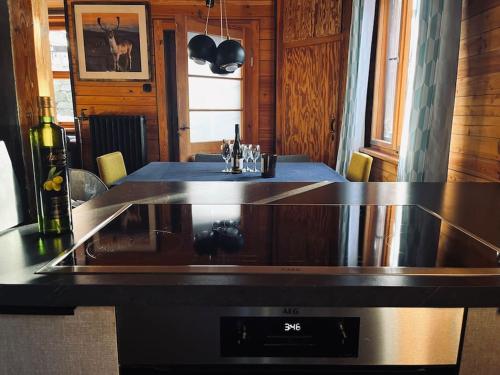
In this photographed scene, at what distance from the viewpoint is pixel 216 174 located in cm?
262

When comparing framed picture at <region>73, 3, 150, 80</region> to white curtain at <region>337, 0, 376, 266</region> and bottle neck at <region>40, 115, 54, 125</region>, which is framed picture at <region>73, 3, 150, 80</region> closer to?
white curtain at <region>337, 0, 376, 266</region>

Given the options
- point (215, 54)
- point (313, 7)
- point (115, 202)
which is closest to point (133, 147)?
point (215, 54)

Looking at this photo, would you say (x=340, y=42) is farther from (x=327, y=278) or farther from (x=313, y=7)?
(x=327, y=278)

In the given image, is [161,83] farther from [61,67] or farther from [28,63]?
[28,63]

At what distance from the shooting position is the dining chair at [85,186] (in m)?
2.14

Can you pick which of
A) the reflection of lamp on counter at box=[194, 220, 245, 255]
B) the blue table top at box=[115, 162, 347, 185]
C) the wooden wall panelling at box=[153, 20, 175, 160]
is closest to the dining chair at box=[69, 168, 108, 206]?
the blue table top at box=[115, 162, 347, 185]

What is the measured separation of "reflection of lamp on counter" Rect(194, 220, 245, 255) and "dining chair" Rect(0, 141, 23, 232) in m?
0.39

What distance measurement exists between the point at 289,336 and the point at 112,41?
4.55 meters

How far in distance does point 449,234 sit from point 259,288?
1.59 feet

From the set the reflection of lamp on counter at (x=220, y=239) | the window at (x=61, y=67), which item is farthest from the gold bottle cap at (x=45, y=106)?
the window at (x=61, y=67)

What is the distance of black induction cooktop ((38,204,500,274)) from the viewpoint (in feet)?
2.24

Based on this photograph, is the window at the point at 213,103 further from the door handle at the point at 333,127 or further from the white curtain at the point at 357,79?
the white curtain at the point at 357,79

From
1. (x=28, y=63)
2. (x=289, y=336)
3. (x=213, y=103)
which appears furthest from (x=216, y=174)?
(x=213, y=103)

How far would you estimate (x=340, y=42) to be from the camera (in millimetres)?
4078
